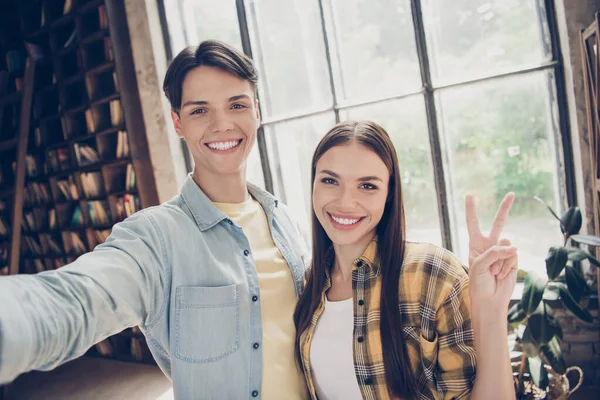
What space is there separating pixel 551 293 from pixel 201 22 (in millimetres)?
3292

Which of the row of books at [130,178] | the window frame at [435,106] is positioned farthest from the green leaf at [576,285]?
the row of books at [130,178]

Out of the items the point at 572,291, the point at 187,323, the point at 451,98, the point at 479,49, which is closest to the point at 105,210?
the point at 187,323

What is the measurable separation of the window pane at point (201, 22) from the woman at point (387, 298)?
233 cm

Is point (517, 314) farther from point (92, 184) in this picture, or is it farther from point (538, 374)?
point (92, 184)

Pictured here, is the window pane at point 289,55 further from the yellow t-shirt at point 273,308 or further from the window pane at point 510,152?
the yellow t-shirt at point 273,308

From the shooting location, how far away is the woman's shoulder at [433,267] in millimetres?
1093

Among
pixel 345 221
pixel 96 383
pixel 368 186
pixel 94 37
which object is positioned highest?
pixel 94 37

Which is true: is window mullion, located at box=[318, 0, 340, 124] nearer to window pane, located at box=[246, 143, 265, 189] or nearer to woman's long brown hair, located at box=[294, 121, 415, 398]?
window pane, located at box=[246, 143, 265, 189]

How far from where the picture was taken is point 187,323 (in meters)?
1.15

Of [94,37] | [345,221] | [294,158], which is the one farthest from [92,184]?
[345,221]

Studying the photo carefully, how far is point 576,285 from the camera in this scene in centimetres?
186

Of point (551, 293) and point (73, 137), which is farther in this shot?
point (73, 137)

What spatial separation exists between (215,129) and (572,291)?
1.84m

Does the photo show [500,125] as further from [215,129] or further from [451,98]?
[215,129]
